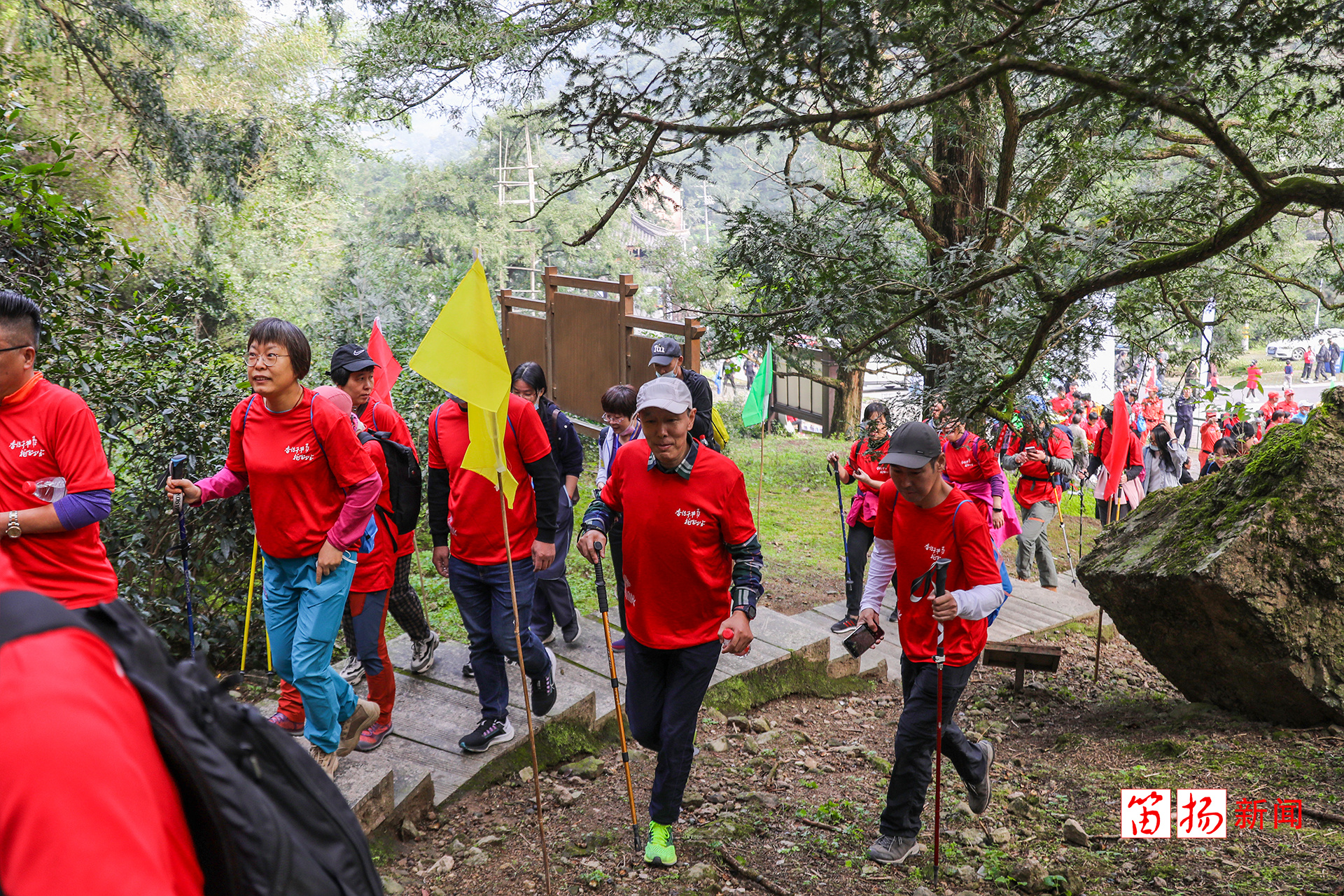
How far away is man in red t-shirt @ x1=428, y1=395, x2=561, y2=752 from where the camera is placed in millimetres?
4508

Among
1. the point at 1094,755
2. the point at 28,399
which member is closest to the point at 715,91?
the point at 28,399

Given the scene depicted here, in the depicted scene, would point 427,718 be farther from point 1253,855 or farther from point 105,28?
point 105,28

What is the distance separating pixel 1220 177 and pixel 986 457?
8.16 feet

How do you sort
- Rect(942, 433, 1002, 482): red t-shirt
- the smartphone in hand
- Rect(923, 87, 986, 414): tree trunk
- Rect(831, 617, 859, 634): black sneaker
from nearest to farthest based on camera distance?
the smartphone in hand → Rect(942, 433, 1002, 482): red t-shirt → Rect(923, 87, 986, 414): tree trunk → Rect(831, 617, 859, 634): black sneaker

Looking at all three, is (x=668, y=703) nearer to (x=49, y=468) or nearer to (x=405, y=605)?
(x=405, y=605)

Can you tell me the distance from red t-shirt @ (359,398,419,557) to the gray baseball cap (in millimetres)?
1858

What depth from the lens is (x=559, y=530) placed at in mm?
6152

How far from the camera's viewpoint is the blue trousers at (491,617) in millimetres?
4492

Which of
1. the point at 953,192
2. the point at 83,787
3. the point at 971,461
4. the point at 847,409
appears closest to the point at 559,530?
the point at 971,461

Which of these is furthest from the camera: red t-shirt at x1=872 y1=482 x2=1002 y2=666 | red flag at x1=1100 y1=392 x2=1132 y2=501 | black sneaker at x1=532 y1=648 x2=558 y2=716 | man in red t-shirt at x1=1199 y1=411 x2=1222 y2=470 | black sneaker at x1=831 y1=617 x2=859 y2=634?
man in red t-shirt at x1=1199 y1=411 x2=1222 y2=470

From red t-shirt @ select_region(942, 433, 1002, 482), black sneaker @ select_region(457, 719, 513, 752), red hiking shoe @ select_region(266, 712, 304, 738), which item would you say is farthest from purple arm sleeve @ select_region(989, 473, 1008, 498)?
red hiking shoe @ select_region(266, 712, 304, 738)

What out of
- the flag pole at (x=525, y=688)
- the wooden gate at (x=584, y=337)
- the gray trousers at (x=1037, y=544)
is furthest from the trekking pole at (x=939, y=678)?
the gray trousers at (x=1037, y=544)

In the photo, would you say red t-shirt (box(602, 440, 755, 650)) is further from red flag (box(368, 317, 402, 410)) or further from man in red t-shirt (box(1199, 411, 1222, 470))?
man in red t-shirt (box(1199, 411, 1222, 470))

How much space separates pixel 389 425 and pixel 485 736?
6.04ft
